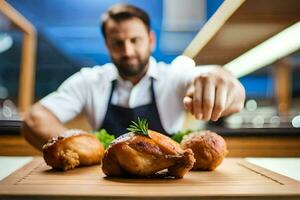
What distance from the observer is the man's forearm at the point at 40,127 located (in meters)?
2.19

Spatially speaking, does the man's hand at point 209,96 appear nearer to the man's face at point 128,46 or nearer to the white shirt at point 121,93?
the white shirt at point 121,93

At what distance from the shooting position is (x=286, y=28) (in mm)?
1729

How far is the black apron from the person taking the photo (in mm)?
2289

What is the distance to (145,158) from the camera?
1.11 metres

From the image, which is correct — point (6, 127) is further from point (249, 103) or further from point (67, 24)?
point (249, 103)

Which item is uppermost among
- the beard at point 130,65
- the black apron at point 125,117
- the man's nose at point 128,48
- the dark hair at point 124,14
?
the dark hair at point 124,14

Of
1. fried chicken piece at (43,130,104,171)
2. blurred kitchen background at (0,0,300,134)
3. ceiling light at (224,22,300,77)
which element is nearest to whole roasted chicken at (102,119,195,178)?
fried chicken piece at (43,130,104,171)

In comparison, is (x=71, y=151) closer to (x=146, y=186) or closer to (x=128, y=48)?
(x=146, y=186)

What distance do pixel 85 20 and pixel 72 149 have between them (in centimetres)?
205

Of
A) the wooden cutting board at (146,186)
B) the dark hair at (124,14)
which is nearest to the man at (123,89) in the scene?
→ the dark hair at (124,14)

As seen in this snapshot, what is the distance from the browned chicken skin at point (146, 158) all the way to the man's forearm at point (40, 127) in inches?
42.9

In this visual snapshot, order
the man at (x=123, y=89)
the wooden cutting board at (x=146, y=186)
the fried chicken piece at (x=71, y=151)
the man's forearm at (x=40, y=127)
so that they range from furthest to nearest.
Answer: the man at (x=123, y=89), the man's forearm at (x=40, y=127), the fried chicken piece at (x=71, y=151), the wooden cutting board at (x=146, y=186)

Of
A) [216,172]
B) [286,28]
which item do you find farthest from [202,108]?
[286,28]

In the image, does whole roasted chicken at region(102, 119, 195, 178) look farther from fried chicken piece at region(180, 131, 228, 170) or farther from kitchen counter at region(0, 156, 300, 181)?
kitchen counter at region(0, 156, 300, 181)
